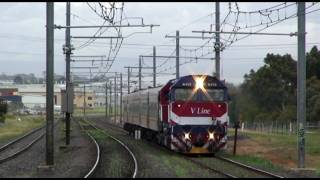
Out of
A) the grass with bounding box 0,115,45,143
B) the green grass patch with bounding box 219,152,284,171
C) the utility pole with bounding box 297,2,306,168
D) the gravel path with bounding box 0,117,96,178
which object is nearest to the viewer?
the gravel path with bounding box 0,117,96,178

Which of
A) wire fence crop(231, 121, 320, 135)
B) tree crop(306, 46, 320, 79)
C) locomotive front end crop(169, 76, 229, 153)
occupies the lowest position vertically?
wire fence crop(231, 121, 320, 135)

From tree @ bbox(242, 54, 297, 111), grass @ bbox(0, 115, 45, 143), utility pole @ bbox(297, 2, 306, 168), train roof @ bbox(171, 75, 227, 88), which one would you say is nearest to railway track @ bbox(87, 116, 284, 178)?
utility pole @ bbox(297, 2, 306, 168)

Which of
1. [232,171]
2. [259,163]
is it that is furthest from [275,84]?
[232,171]

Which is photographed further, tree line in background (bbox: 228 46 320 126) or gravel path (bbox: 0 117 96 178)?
tree line in background (bbox: 228 46 320 126)

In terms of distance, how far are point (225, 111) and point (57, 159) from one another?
7.85m

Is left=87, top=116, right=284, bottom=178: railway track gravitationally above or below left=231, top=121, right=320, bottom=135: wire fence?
above

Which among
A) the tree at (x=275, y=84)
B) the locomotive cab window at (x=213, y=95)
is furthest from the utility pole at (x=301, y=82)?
the tree at (x=275, y=84)

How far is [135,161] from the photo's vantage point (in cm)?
2691

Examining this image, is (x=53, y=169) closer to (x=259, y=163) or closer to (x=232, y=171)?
(x=232, y=171)

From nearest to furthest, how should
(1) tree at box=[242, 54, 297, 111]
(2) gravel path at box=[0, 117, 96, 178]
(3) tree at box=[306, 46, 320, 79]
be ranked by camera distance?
1. (2) gravel path at box=[0, 117, 96, 178]
2. (3) tree at box=[306, 46, 320, 79]
3. (1) tree at box=[242, 54, 297, 111]

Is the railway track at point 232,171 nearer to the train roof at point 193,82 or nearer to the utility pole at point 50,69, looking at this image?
the train roof at point 193,82

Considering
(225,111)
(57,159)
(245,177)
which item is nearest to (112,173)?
(245,177)

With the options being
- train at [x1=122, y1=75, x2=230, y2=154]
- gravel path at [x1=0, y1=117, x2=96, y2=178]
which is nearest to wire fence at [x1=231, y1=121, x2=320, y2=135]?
train at [x1=122, y1=75, x2=230, y2=154]

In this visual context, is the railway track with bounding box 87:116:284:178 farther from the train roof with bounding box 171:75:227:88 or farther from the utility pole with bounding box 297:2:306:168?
the train roof with bounding box 171:75:227:88
